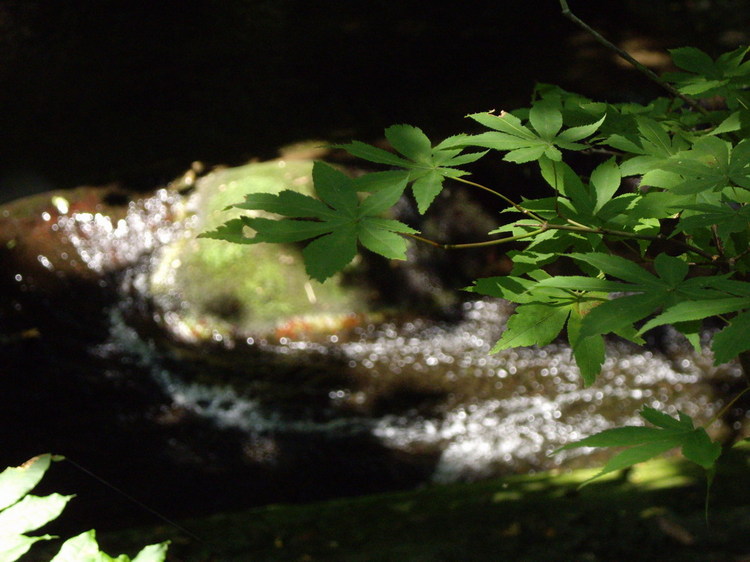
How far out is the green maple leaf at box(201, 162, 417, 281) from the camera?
1.11 metres

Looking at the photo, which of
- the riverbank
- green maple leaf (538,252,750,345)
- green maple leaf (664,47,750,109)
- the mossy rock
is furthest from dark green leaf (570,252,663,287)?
the mossy rock

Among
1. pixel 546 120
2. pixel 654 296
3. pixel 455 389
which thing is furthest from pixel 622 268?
pixel 455 389

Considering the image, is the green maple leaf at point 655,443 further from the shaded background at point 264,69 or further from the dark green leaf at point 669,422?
the shaded background at point 264,69

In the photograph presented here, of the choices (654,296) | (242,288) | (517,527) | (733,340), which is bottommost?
(517,527)

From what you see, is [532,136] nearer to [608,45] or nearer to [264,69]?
[608,45]

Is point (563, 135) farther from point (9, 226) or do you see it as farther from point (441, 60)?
point (441, 60)

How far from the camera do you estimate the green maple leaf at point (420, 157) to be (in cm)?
129

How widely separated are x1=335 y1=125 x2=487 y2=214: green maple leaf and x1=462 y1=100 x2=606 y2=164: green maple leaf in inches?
1.6

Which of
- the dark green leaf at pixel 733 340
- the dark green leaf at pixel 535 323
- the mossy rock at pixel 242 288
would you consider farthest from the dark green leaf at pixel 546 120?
the mossy rock at pixel 242 288

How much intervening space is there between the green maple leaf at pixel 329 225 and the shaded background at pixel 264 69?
5240 mm

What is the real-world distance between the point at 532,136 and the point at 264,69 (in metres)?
7.60

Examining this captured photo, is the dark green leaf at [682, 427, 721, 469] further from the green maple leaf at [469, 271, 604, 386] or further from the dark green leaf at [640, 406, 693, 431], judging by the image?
the green maple leaf at [469, 271, 604, 386]

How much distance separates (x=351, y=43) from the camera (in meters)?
8.62

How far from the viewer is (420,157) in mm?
1357
